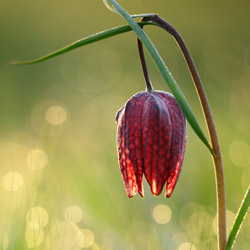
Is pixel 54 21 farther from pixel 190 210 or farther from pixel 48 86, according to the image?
pixel 190 210

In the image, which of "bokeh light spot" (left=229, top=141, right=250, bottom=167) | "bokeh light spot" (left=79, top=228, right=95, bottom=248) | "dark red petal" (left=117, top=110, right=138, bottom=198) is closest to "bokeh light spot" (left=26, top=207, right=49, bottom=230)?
"bokeh light spot" (left=79, top=228, right=95, bottom=248)

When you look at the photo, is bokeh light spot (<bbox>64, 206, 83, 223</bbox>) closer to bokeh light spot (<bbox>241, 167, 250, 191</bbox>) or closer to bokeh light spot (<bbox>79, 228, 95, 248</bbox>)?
bokeh light spot (<bbox>79, 228, 95, 248</bbox>)

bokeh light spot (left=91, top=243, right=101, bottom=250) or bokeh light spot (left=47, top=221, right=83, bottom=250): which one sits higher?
bokeh light spot (left=47, top=221, right=83, bottom=250)

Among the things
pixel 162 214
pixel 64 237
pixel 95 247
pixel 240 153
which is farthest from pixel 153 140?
pixel 240 153

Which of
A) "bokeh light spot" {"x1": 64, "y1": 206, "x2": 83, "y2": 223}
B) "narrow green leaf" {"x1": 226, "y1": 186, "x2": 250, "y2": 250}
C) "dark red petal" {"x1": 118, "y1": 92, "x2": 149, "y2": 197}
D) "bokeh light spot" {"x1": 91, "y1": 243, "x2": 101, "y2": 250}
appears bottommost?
"bokeh light spot" {"x1": 64, "y1": 206, "x2": 83, "y2": 223}

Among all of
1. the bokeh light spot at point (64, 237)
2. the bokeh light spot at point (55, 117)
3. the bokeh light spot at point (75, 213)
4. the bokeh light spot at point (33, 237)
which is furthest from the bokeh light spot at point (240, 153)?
the bokeh light spot at point (33, 237)
